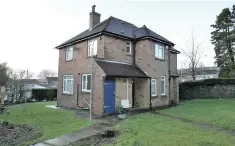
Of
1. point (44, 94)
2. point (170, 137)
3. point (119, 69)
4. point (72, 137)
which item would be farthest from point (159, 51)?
point (44, 94)

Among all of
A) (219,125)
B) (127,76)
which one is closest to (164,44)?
(127,76)

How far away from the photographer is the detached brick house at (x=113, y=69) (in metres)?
14.6

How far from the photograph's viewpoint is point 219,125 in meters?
9.90

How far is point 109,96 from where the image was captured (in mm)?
14453

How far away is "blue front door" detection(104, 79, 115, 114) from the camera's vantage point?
14.2m

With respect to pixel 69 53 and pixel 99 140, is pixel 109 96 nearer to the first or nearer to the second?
pixel 99 140

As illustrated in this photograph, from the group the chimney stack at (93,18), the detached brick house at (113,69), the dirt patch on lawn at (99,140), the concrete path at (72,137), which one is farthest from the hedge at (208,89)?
the dirt patch on lawn at (99,140)

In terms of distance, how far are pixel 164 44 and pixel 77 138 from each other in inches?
582

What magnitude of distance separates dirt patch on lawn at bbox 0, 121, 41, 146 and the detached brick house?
18.1ft

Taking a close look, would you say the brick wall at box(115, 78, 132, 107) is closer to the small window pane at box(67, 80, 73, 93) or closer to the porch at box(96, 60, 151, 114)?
the porch at box(96, 60, 151, 114)

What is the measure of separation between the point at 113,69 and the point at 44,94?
2001 cm

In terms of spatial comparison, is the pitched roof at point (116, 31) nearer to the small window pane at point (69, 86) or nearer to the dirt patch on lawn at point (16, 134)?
the small window pane at point (69, 86)

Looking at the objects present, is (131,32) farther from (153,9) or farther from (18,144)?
(18,144)

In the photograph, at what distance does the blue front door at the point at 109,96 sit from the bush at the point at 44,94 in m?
19.6
